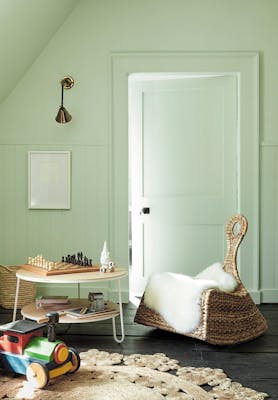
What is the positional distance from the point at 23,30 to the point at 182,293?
229 cm

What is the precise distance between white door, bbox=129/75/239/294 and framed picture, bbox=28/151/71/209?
68 centimetres

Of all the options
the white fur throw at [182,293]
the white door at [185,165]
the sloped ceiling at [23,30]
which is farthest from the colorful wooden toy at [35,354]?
the white door at [185,165]

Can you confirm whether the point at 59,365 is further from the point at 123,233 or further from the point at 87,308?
the point at 123,233

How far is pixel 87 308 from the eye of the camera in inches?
146

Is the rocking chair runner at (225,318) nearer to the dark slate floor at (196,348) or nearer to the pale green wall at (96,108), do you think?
the dark slate floor at (196,348)

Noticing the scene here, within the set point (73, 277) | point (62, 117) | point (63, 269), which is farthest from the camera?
point (62, 117)

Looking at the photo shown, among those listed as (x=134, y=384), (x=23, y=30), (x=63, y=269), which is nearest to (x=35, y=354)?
(x=134, y=384)

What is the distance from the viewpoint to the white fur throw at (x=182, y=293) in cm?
360

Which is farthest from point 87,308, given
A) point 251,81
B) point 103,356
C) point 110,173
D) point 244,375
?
point 251,81

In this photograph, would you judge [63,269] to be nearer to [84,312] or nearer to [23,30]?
[84,312]

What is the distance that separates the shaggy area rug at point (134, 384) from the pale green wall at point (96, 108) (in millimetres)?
1806

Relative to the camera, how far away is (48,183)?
4914mm

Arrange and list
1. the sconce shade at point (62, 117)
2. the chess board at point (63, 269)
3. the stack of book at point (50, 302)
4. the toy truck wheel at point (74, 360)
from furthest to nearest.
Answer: the sconce shade at point (62, 117)
the stack of book at point (50, 302)
the chess board at point (63, 269)
the toy truck wheel at point (74, 360)

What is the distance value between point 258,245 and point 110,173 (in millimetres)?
1406
